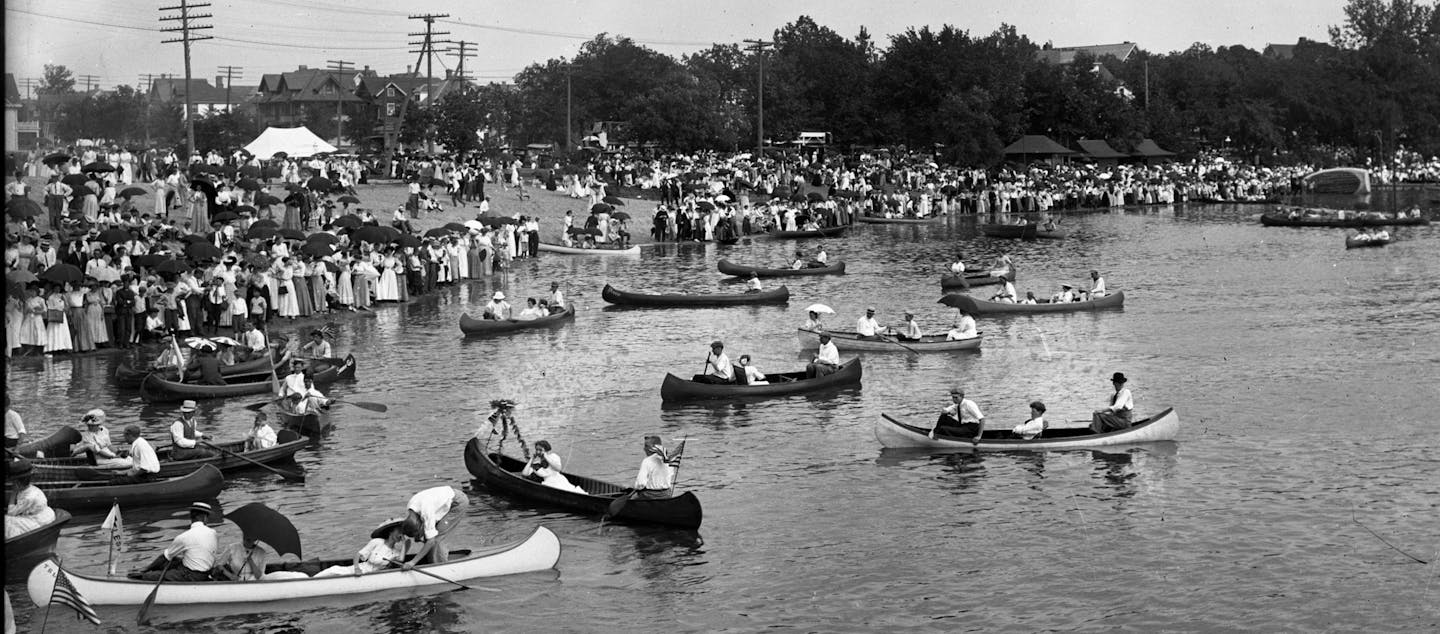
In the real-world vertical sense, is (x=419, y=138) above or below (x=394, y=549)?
above

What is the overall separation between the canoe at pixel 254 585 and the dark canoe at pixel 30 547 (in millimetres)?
585

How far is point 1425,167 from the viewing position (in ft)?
427

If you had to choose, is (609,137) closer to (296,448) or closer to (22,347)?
(22,347)

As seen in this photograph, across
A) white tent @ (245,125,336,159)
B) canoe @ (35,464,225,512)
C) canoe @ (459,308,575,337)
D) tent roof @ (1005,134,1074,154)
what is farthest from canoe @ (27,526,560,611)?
tent roof @ (1005,134,1074,154)

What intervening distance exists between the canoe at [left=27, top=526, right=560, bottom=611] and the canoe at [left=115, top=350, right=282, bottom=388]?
13.2 meters

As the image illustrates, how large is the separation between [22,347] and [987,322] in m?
26.1

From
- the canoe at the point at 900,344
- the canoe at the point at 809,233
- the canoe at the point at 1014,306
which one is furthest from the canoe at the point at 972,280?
the canoe at the point at 809,233

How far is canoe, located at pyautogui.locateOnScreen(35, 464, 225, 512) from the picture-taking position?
23.2 m

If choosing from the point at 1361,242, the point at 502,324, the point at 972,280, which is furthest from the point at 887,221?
the point at 502,324

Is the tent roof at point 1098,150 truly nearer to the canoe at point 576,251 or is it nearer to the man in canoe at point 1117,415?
the canoe at point 576,251

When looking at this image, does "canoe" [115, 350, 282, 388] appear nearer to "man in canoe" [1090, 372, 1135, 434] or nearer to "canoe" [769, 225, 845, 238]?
"man in canoe" [1090, 372, 1135, 434]

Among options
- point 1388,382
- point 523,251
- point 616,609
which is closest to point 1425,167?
point 523,251

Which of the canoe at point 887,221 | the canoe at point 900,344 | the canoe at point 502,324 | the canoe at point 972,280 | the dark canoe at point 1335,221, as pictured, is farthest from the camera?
the canoe at point 887,221

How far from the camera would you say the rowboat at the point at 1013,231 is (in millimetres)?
72125
